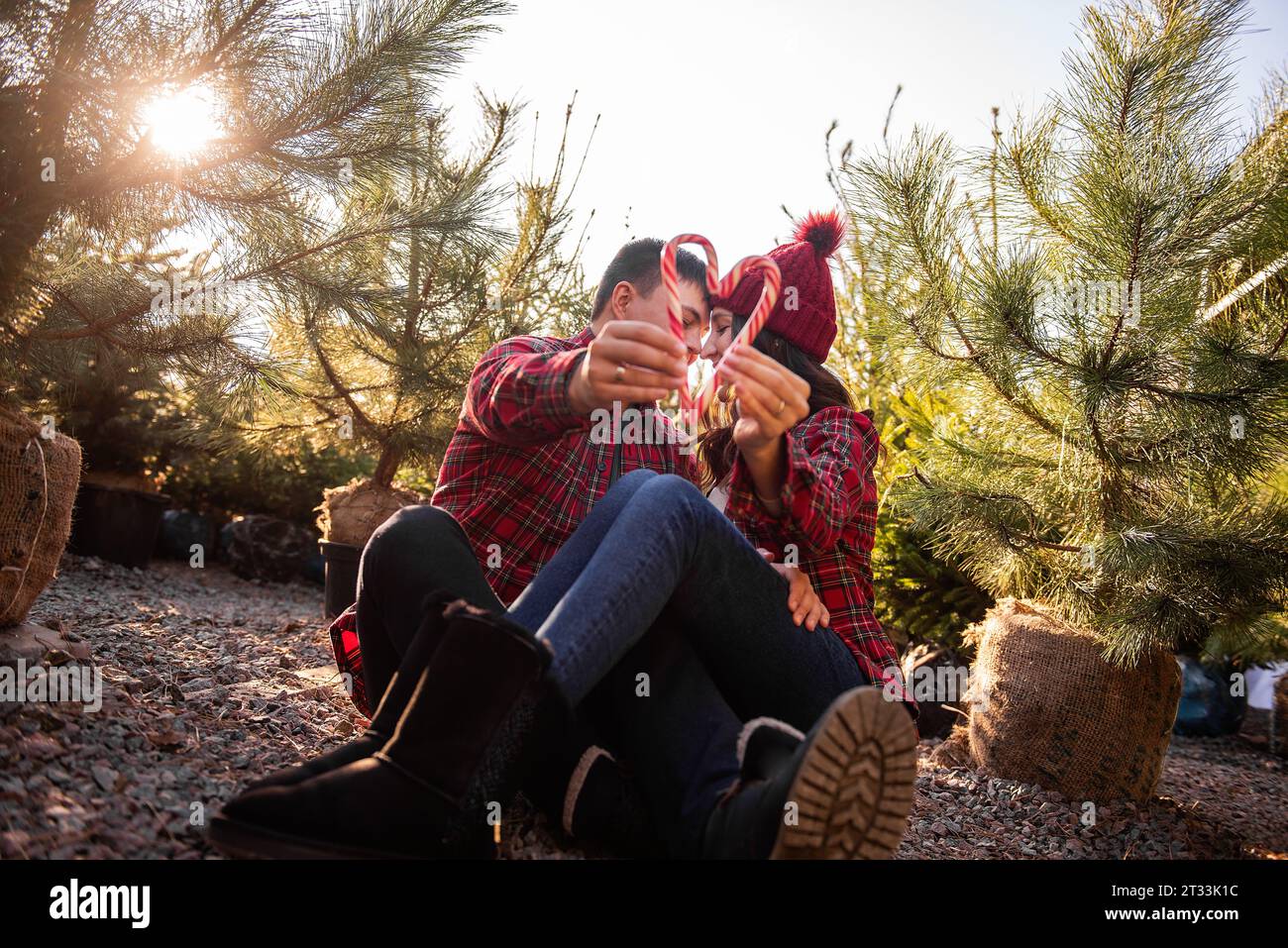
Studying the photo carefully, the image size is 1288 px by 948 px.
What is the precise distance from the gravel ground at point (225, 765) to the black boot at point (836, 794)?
465 millimetres

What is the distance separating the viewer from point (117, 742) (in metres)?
1.57

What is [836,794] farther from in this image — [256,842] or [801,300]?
[801,300]

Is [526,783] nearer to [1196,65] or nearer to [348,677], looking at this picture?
[348,677]

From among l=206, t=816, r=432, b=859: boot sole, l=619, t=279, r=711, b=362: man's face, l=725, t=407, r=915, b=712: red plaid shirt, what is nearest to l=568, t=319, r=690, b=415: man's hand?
l=725, t=407, r=915, b=712: red plaid shirt

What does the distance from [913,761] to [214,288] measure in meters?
2.68

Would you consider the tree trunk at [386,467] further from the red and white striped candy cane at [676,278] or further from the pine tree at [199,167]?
the red and white striped candy cane at [676,278]

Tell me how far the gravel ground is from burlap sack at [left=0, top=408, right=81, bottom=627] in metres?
0.23

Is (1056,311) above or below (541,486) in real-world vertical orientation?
above

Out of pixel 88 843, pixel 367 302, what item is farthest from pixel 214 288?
pixel 88 843

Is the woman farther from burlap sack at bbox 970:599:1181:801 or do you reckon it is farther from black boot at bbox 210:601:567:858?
burlap sack at bbox 970:599:1181:801

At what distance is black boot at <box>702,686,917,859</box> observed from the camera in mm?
1066

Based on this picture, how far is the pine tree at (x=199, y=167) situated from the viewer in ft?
7.11

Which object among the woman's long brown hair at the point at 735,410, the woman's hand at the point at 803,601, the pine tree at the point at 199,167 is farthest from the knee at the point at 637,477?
the pine tree at the point at 199,167

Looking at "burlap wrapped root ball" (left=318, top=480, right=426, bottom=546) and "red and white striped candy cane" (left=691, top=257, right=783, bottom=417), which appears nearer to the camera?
"red and white striped candy cane" (left=691, top=257, right=783, bottom=417)
